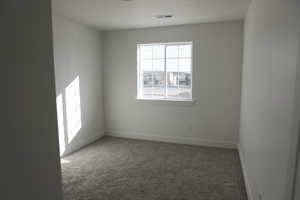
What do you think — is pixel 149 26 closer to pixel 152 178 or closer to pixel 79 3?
pixel 79 3

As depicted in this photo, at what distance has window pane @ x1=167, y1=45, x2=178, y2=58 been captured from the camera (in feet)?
13.9

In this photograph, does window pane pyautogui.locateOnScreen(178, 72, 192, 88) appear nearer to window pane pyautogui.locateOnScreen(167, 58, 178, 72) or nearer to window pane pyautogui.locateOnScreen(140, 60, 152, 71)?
window pane pyautogui.locateOnScreen(167, 58, 178, 72)

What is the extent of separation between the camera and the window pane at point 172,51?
4248 mm

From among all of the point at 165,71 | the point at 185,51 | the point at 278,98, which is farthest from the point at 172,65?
the point at 278,98

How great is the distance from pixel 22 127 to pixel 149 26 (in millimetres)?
3554

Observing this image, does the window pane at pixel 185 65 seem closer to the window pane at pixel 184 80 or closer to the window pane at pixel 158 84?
the window pane at pixel 184 80

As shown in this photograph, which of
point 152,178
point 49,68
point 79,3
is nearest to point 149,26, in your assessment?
point 79,3

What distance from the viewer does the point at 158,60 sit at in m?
4.41

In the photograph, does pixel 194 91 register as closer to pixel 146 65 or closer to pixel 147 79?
pixel 147 79

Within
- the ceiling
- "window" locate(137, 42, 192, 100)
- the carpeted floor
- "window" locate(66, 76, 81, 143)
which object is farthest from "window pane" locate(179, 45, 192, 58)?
"window" locate(66, 76, 81, 143)

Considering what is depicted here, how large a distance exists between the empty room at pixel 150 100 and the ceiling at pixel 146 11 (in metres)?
0.03

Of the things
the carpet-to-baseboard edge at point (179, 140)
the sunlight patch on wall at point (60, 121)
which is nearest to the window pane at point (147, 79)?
the carpet-to-baseboard edge at point (179, 140)

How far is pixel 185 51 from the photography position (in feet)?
13.7

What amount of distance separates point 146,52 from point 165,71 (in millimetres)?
632
